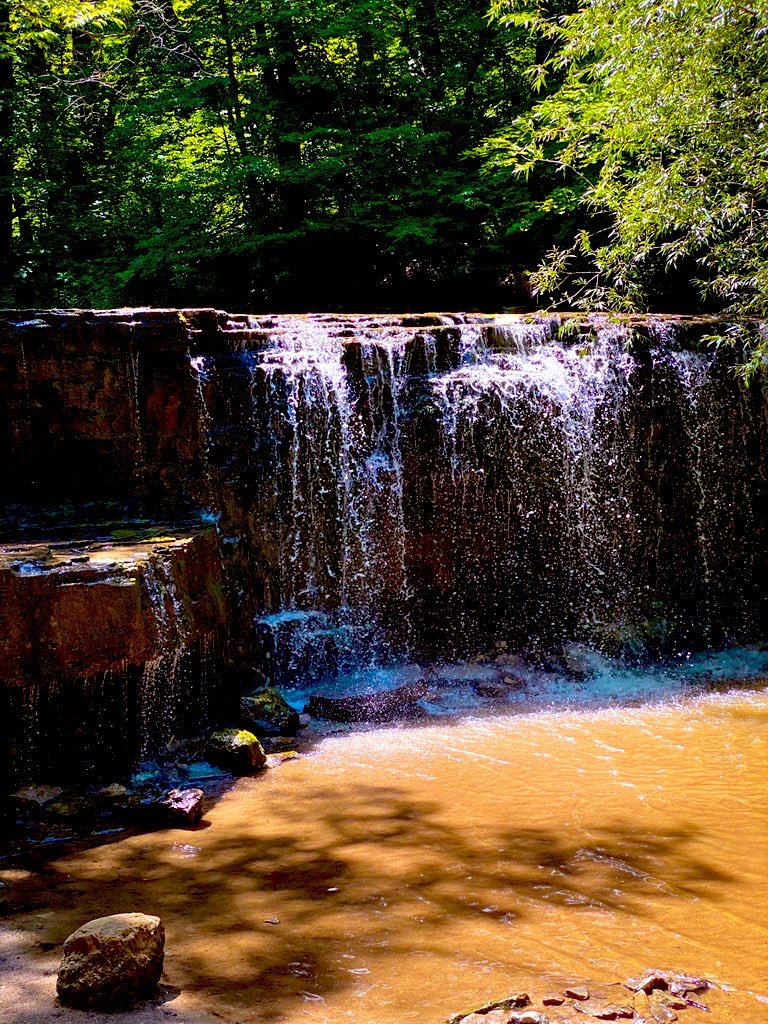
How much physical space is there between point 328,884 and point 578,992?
1.51 metres

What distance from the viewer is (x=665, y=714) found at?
7.41 meters

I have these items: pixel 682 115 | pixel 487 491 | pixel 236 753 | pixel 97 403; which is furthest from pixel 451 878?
pixel 682 115

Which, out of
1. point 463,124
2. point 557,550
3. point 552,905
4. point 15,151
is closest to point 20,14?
point 15,151

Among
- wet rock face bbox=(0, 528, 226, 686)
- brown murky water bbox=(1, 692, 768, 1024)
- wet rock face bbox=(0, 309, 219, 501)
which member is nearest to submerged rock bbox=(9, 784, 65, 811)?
wet rock face bbox=(0, 528, 226, 686)

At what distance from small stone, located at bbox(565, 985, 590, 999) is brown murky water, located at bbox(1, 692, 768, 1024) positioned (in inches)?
3.9

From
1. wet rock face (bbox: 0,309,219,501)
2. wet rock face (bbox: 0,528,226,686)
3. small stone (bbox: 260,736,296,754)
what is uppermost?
wet rock face (bbox: 0,309,219,501)

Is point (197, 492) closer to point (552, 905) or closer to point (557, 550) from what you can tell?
point (557, 550)

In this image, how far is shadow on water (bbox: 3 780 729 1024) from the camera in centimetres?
357

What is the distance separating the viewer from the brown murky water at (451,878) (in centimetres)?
340

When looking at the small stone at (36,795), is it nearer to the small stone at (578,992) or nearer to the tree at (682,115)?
the small stone at (578,992)

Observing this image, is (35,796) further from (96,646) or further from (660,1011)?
(660,1011)

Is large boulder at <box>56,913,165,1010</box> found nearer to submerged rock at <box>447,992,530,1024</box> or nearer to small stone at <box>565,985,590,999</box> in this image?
submerged rock at <box>447,992,530,1024</box>

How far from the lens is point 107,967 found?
3.01 metres

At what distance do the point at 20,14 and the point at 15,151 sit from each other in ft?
13.6
